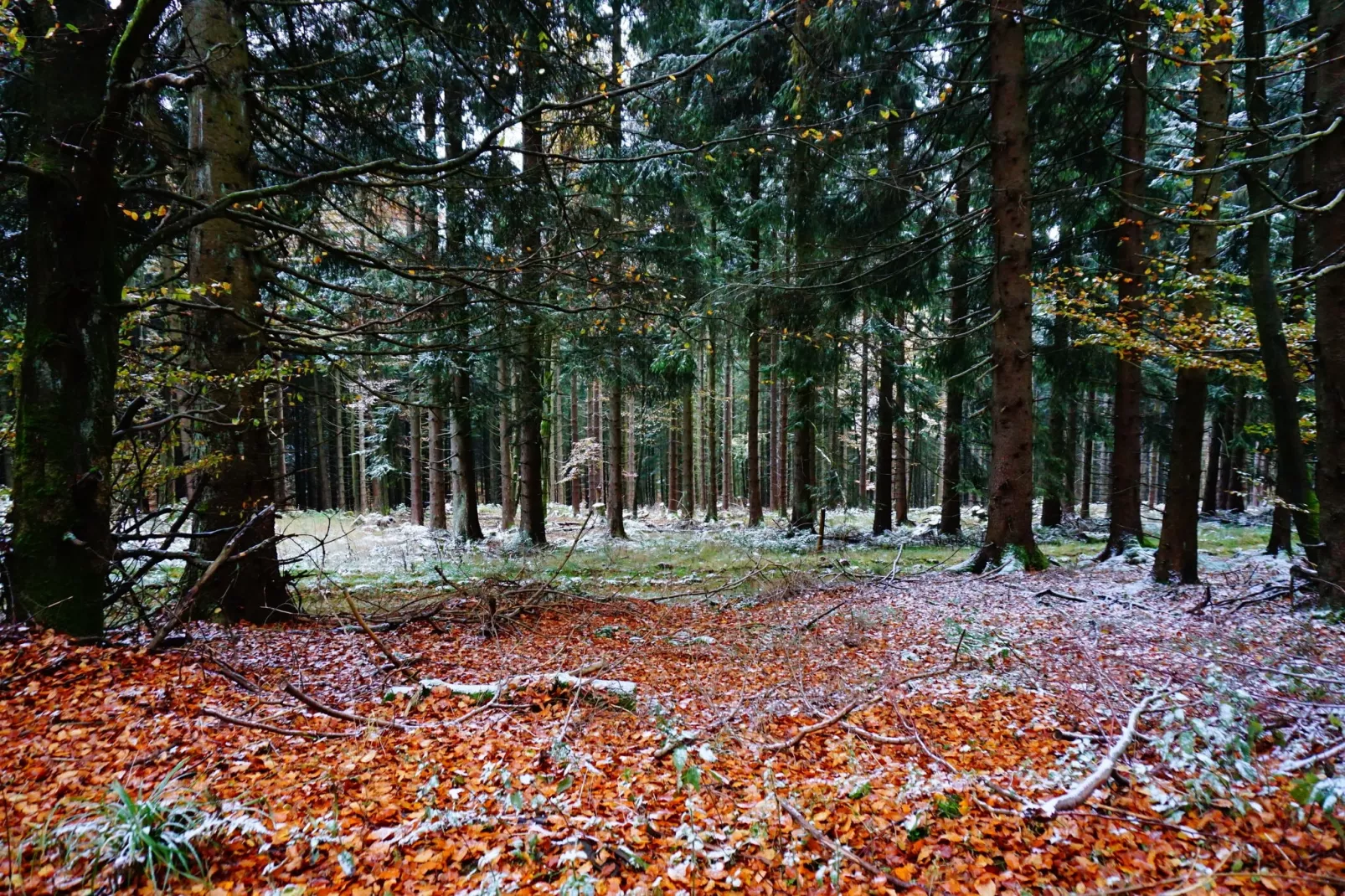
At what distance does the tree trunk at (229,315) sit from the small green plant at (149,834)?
11.9ft

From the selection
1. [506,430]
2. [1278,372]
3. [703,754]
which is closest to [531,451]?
[506,430]

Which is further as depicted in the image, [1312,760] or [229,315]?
[229,315]

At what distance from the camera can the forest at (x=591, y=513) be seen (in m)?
2.64

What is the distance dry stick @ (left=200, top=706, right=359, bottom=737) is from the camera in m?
3.32

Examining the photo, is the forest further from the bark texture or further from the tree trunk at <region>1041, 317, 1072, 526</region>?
the tree trunk at <region>1041, 317, 1072, 526</region>

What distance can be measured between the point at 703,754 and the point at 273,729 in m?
2.51

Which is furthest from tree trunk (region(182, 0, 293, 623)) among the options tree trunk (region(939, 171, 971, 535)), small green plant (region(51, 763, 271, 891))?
tree trunk (region(939, 171, 971, 535))

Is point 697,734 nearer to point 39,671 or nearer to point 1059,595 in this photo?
point 39,671

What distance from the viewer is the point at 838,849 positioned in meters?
2.55

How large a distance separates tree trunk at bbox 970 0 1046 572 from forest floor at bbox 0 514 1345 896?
7.62ft

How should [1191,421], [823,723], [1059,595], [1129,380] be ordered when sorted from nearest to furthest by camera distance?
[823,723], [1059,595], [1191,421], [1129,380]

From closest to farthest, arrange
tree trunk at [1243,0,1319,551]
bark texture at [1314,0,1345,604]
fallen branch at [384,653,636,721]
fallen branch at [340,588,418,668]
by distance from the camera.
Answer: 1. fallen branch at [384,653,636,721]
2. fallen branch at [340,588,418,668]
3. bark texture at [1314,0,1345,604]
4. tree trunk at [1243,0,1319,551]

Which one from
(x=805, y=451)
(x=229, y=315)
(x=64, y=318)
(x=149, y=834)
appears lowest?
(x=149, y=834)

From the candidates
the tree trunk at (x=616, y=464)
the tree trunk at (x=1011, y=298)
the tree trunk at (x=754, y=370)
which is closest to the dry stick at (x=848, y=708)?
the tree trunk at (x=1011, y=298)
